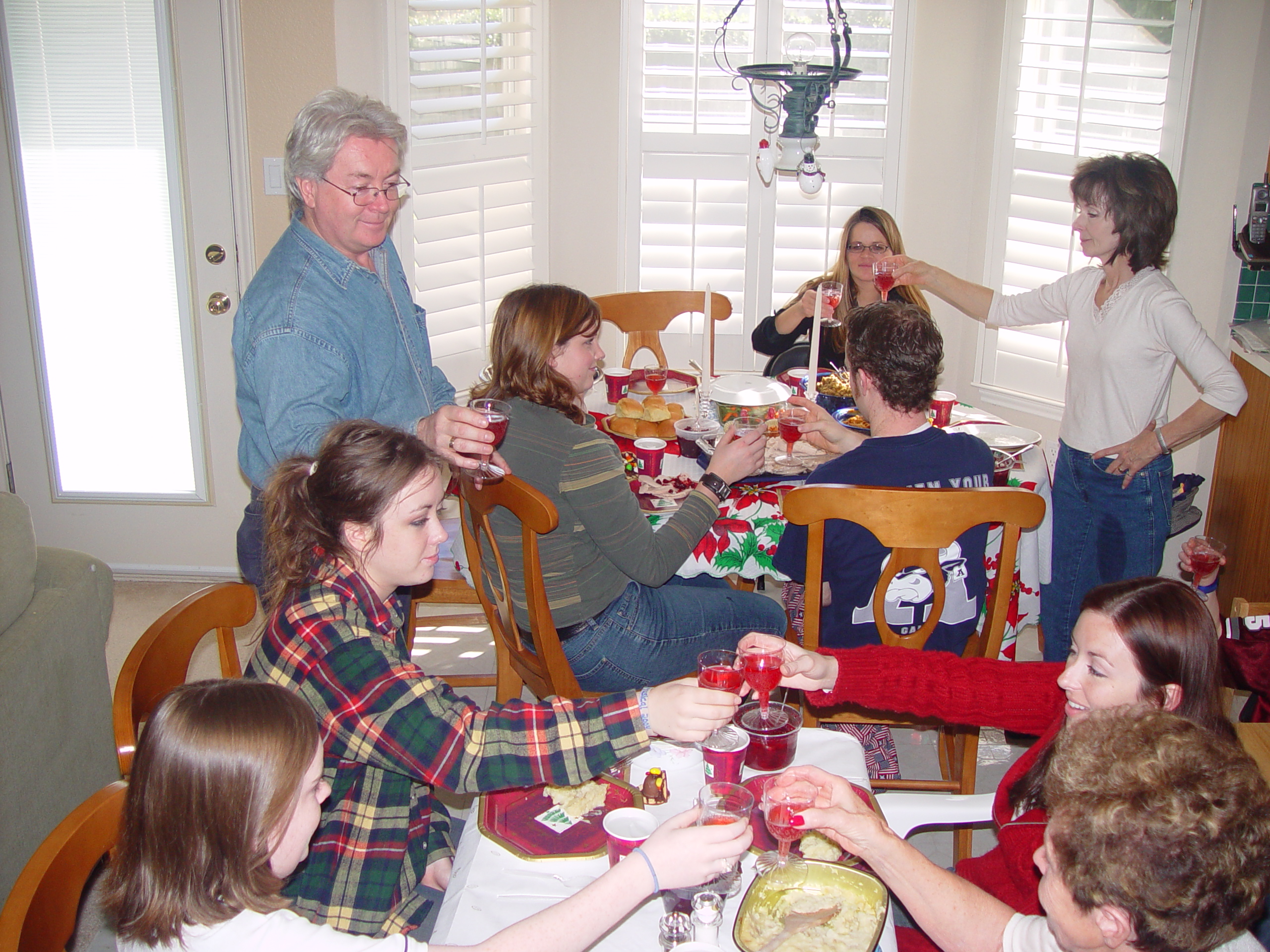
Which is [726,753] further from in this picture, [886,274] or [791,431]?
[886,274]

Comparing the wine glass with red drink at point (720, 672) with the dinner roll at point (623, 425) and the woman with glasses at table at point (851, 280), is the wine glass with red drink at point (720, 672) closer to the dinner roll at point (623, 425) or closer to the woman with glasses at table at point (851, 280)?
the dinner roll at point (623, 425)

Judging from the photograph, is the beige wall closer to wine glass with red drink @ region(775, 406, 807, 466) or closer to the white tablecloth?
wine glass with red drink @ region(775, 406, 807, 466)

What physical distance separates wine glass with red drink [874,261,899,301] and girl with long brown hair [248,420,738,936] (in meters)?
1.92

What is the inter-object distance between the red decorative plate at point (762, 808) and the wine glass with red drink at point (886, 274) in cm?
205

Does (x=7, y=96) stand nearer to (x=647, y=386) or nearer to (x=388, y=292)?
(x=388, y=292)

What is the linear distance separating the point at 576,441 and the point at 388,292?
2.08 ft

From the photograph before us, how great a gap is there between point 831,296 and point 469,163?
159 centimetres

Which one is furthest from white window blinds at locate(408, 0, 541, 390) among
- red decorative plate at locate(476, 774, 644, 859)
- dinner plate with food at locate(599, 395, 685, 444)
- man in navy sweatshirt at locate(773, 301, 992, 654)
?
red decorative plate at locate(476, 774, 644, 859)

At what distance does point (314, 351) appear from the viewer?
2.13 metres

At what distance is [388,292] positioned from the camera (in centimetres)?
241

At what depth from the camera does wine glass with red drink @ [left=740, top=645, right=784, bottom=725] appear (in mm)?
1561

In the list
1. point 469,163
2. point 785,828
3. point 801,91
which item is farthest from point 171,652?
point 469,163

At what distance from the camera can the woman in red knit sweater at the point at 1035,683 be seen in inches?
55.7

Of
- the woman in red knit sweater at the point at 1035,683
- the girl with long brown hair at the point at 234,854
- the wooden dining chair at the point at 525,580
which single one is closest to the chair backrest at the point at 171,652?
the girl with long brown hair at the point at 234,854
